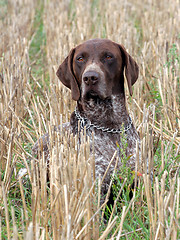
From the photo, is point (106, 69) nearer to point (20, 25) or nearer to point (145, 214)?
point (145, 214)

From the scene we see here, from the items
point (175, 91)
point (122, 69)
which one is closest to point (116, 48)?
point (122, 69)

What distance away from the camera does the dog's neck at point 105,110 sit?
12.3 ft

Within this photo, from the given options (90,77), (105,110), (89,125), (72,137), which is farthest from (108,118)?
(72,137)

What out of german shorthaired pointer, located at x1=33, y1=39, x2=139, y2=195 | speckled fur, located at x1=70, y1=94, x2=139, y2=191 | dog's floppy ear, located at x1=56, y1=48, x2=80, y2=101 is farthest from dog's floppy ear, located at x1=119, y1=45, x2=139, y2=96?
dog's floppy ear, located at x1=56, y1=48, x2=80, y2=101

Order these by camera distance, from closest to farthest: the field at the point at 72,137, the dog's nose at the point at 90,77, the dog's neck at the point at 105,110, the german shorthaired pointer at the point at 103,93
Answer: the field at the point at 72,137, the dog's nose at the point at 90,77, the german shorthaired pointer at the point at 103,93, the dog's neck at the point at 105,110

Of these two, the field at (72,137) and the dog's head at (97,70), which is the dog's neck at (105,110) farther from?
the field at (72,137)

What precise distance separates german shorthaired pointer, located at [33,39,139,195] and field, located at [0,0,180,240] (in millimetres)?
237

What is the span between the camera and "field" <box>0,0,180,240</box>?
2.58m

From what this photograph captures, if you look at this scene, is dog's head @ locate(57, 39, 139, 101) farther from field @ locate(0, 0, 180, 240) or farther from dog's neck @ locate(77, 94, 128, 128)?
field @ locate(0, 0, 180, 240)

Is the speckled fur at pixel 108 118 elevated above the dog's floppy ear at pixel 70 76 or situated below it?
below

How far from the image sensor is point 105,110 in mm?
3789

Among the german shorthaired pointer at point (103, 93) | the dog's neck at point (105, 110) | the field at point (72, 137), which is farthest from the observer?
the dog's neck at point (105, 110)

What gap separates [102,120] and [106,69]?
0.46m

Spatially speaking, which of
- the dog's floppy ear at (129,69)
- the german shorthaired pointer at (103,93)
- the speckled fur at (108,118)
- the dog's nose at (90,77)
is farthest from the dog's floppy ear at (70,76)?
the dog's floppy ear at (129,69)
